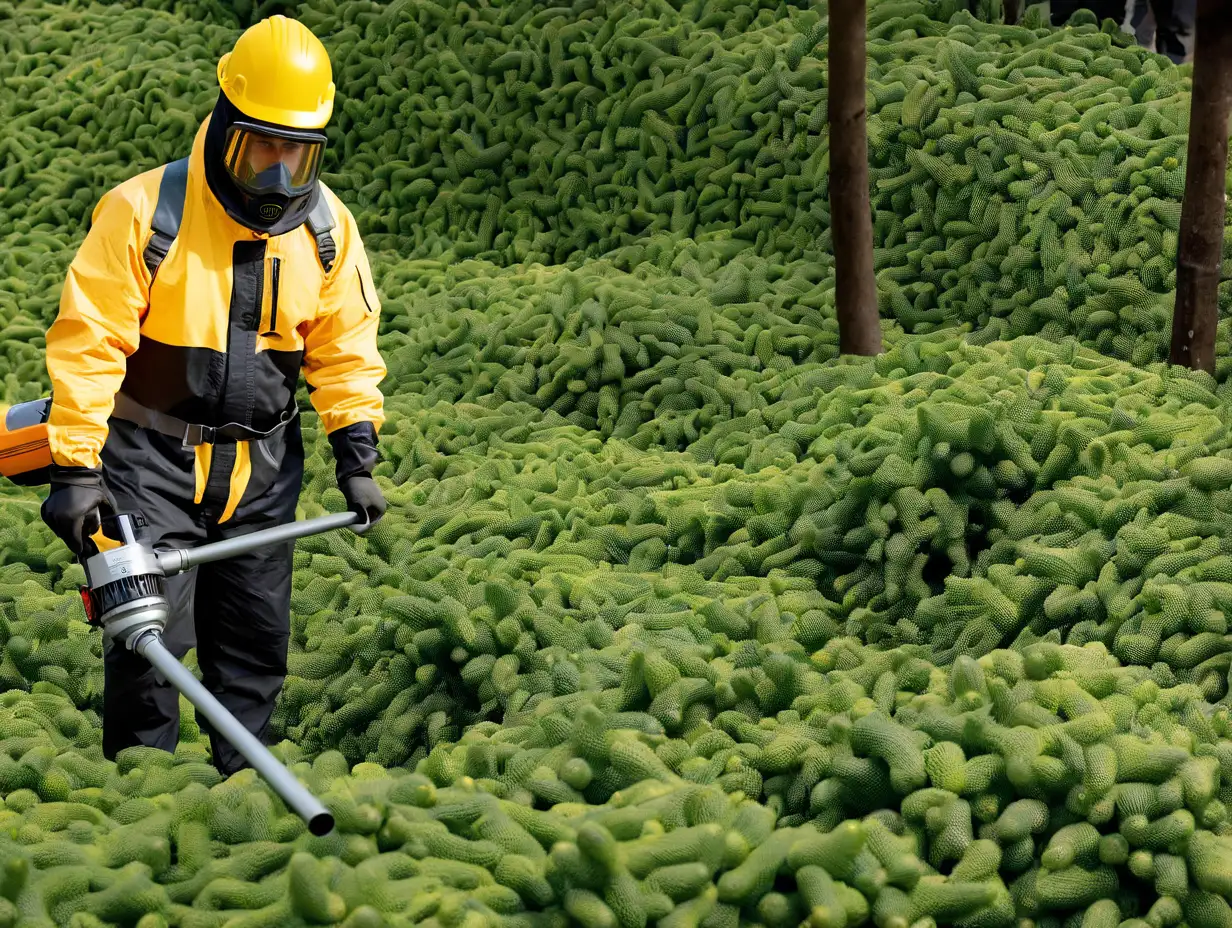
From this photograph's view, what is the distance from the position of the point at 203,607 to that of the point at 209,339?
2.94 feet

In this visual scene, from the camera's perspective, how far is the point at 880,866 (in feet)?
10.3

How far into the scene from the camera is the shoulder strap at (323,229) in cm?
440

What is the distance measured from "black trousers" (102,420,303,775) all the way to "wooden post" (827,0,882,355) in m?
3.04

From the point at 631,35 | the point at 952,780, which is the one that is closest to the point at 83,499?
the point at 952,780

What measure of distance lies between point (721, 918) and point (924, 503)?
235 centimetres

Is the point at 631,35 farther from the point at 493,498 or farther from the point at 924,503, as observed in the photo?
the point at 924,503

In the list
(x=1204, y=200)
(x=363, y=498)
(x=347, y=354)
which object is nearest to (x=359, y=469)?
(x=363, y=498)

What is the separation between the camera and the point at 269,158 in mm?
4125

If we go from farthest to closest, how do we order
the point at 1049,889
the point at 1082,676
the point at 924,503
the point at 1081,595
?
the point at 924,503 → the point at 1081,595 → the point at 1082,676 → the point at 1049,889

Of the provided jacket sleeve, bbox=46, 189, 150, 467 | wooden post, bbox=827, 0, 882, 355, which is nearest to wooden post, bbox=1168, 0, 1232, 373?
wooden post, bbox=827, 0, 882, 355

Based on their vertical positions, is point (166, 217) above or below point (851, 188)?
above

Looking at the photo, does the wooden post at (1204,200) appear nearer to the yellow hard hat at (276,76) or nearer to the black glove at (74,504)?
the yellow hard hat at (276,76)

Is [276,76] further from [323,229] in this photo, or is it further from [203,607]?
[203,607]

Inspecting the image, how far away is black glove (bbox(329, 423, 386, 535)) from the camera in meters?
4.47
